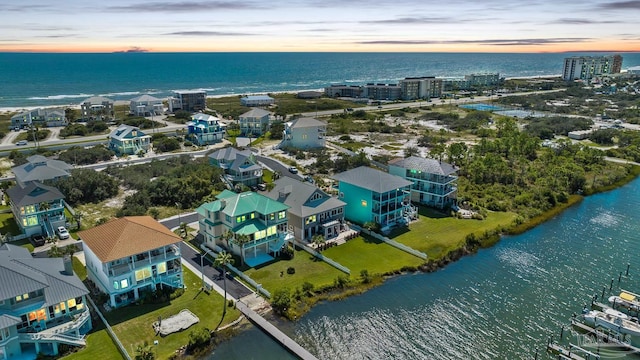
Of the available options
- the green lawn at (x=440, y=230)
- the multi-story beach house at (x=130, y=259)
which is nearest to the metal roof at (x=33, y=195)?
the multi-story beach house at (x=130, y=259)

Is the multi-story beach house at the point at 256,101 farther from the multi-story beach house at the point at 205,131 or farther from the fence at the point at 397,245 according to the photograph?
the fence at the point at 397,245

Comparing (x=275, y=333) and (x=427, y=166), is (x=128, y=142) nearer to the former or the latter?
(x=427, y=166)

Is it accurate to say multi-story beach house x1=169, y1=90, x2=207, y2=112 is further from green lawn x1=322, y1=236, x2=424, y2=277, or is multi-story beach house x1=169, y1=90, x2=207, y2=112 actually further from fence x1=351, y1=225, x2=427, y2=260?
green lawn x1=322, y1=236, x2=424, y2=277

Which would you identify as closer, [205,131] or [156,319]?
[156,319]

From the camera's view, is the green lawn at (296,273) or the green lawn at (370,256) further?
the green lawn at (370,256)

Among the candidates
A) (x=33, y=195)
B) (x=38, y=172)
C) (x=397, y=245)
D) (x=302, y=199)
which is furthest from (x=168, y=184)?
(x=397, y=245)
